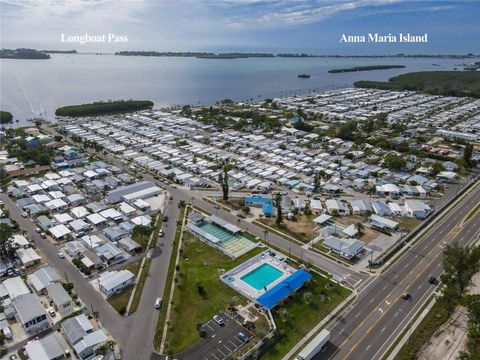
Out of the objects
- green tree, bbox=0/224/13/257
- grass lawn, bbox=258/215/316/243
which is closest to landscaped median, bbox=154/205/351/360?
grass lawn, bbox=258/215/316/243

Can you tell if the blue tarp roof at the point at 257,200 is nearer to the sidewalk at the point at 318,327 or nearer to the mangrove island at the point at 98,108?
the sidewalk at the point at 318,327

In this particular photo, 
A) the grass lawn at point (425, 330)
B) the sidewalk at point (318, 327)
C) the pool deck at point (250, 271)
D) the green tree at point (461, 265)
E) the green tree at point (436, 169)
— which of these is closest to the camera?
the grass lawn at point (425, 330)

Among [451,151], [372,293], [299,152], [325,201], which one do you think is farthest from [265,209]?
[451,151]

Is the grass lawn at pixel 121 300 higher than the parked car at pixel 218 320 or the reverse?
higher

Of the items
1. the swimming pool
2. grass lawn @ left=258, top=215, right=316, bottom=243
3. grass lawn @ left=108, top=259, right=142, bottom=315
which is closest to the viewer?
grass lawn @ left=108, top=259, right=142, bottom=315

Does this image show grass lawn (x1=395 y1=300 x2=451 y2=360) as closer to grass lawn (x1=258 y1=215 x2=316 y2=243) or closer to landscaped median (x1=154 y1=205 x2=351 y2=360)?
landscaped median (x1=154 y1=205 x2=351 y2=360)

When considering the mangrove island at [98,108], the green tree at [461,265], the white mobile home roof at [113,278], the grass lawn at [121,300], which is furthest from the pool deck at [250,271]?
the mangrove island at [98,108]
